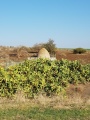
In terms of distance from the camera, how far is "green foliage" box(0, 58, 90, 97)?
13.6 m

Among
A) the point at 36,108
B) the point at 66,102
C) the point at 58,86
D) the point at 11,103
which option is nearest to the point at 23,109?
the point at 36,108

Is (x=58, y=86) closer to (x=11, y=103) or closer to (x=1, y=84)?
(x=1, y=84)

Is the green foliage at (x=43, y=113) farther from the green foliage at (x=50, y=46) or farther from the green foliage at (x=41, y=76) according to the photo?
the green foliage at (x=50, y=46)

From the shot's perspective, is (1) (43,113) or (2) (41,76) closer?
(1) (43,113)

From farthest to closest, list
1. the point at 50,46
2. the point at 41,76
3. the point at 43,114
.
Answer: the point at 50,46, the point at 41,76, the point at 43,114

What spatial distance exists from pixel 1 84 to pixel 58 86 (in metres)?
2.96

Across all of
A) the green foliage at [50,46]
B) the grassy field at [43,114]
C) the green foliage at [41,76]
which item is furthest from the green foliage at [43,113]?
the green foliage at [50,46]

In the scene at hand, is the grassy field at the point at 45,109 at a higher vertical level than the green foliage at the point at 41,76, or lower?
lower

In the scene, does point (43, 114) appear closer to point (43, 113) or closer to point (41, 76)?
point (43, 113)

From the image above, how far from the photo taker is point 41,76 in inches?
581

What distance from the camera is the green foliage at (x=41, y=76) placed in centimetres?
1362

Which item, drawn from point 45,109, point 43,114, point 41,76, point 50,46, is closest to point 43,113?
point 43,114

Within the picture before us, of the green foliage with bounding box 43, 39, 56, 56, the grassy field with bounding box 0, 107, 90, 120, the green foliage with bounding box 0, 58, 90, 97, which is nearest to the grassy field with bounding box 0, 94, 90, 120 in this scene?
the grassy field with bounding box 0, 107, 90, 120

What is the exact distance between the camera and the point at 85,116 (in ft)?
31.0
